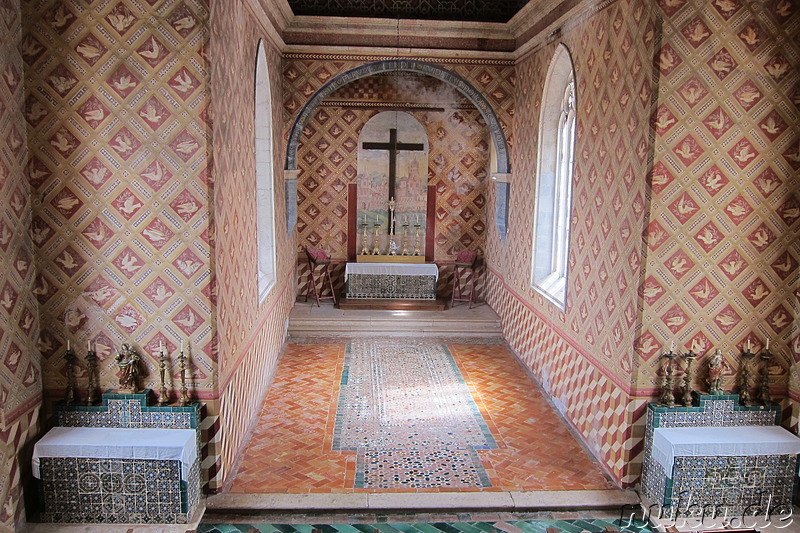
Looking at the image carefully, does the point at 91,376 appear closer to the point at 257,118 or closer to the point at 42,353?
the point at 42,353

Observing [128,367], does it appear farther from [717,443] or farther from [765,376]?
[765,376]

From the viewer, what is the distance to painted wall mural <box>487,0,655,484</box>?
583 centimetres

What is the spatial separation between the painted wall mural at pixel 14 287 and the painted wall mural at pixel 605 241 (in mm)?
5190

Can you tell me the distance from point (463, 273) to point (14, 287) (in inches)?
357

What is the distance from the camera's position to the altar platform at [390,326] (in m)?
11.1

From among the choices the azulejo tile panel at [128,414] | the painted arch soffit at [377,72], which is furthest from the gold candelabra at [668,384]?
the painted arch soffit at [377,72]

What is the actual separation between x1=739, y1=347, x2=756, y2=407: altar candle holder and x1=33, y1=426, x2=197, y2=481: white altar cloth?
4.94m

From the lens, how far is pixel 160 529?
5277 mm

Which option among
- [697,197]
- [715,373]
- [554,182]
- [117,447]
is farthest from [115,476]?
[554,182]

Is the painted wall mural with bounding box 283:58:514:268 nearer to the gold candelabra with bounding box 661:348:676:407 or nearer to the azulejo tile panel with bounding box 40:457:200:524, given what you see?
the gold candelabra with bounding box 661:348:676:407

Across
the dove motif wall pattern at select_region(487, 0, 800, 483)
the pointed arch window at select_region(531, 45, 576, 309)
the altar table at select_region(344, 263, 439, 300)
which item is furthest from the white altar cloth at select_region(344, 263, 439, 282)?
the dove motif wall pattern at select_region(487, 0, 800, 483)

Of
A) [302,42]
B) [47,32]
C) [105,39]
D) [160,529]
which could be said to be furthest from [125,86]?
[302,42]

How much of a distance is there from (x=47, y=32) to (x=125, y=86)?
2.38ft

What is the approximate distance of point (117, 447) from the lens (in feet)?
17.0
